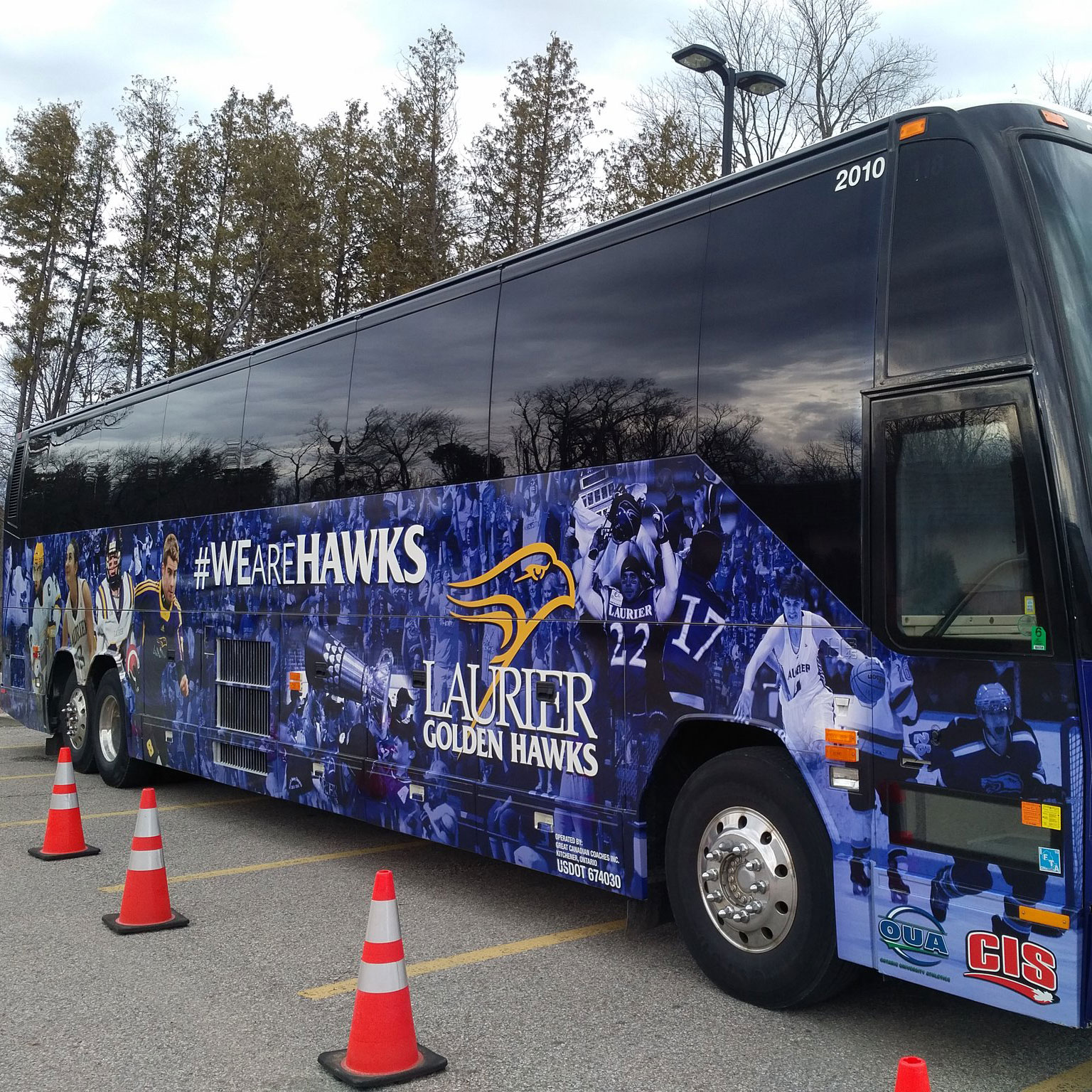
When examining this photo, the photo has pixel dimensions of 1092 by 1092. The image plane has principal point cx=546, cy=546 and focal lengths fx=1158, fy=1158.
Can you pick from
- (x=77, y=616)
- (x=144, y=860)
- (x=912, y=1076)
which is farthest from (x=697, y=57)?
(x=912, y=1076)

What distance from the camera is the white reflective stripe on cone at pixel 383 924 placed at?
414 cm

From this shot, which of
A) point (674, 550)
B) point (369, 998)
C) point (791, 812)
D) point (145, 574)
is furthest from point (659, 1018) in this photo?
point (145, 574)

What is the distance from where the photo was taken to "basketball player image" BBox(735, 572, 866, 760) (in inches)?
179

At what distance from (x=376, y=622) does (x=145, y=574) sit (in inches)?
158

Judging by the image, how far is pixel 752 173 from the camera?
530cm

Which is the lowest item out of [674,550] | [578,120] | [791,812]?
[791,812]

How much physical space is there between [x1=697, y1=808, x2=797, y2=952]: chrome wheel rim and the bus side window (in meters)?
1.14

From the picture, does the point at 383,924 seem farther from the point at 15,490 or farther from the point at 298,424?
the point at 15,490

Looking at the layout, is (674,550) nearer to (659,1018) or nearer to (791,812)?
(791,812)

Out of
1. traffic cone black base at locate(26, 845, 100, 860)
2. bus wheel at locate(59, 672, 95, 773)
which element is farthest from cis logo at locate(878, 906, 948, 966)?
bus wheel at locate(59, 672, 95, 773)

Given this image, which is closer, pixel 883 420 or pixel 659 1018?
pixel 883 420

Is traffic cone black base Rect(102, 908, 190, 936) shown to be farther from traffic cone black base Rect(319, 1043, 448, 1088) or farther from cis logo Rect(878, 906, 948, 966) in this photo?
cis logo Rect(878, 906, 948, 966)

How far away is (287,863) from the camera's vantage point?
793 centimetres

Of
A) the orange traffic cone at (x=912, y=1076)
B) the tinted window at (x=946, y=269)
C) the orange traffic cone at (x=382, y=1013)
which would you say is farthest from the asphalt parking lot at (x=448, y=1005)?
the tinted window at (x=946, y=269)
